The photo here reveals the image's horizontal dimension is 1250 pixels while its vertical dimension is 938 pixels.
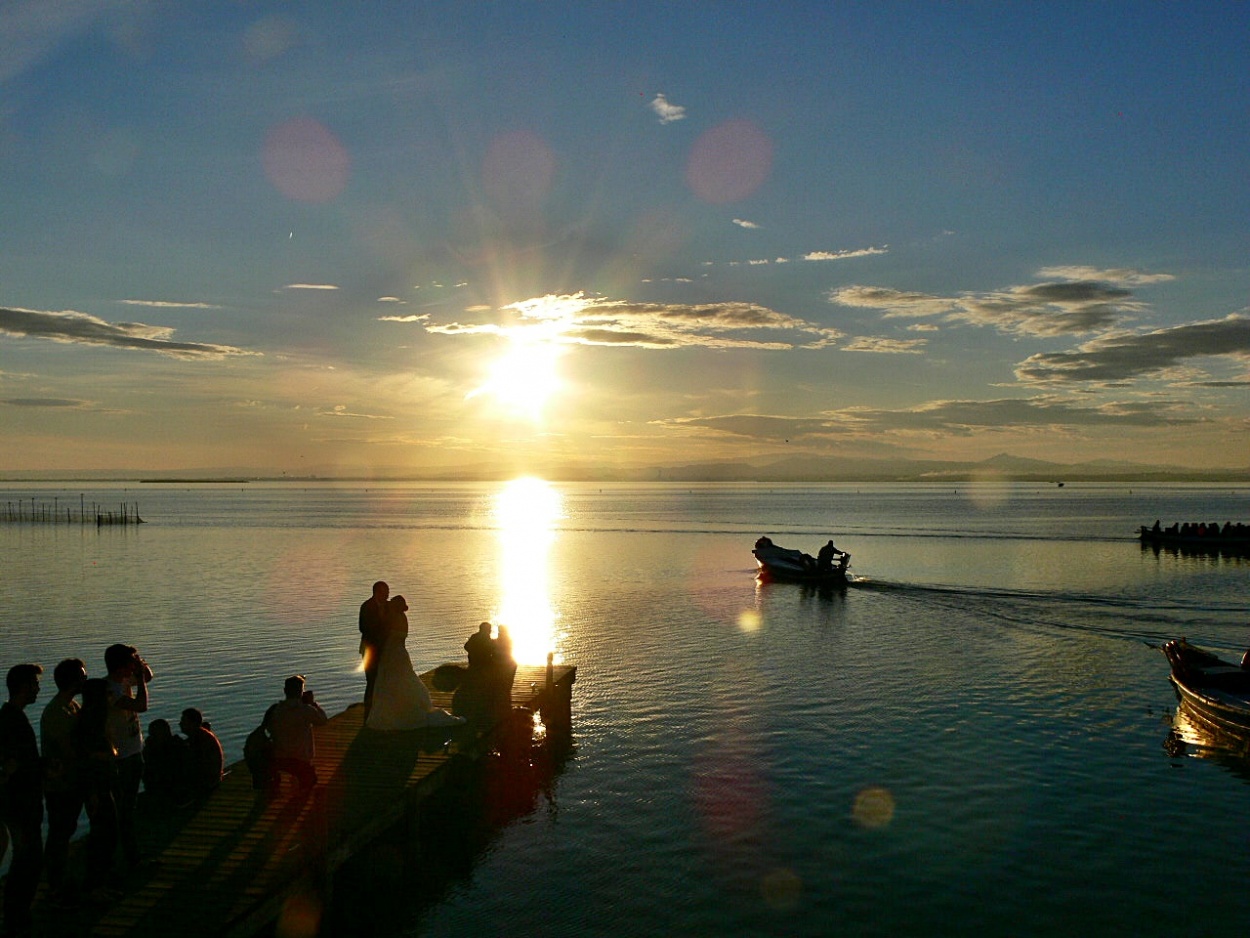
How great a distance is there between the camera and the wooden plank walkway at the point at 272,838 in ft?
34.6

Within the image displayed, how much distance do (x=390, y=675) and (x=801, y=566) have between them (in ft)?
155

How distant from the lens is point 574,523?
15225 cm

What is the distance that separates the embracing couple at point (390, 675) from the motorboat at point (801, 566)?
4354cm

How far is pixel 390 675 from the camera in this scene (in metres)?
17.6

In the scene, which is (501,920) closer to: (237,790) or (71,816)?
(237,790)

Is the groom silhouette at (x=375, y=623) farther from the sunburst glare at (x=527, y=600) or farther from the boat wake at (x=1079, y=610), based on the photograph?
the boat wake at (x=1079, y=610)

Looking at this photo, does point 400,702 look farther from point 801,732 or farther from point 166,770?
point 801,732

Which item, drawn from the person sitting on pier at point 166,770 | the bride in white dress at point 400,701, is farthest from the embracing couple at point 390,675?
the person sitting on pier at point 166,770

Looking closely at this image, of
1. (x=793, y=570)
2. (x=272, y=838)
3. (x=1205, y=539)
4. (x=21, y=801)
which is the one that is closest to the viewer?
(x=21, y=801)

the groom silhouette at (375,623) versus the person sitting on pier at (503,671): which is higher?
the groom silhouette at (375,623)

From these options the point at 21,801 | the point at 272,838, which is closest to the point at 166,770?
the point at 272,838

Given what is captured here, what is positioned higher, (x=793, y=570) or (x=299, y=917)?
(x=793, y=570)

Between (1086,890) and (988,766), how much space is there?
233 inches

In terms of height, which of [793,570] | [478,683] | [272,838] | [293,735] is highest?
[293,735]
